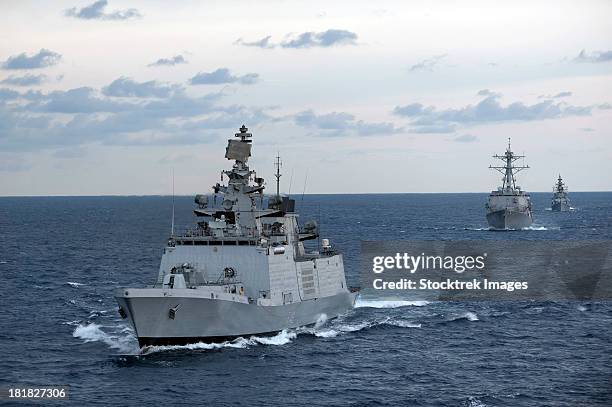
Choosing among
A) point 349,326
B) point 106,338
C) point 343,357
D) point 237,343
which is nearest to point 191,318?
point 237,343

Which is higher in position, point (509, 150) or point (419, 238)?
point (509, 150)

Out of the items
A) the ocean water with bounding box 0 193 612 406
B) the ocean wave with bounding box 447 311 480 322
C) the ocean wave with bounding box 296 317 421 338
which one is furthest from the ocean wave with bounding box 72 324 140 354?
the ocean wave with bounding box 447 311 480 322

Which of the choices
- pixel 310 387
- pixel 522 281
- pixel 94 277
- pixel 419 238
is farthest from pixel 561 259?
pixel 310 387

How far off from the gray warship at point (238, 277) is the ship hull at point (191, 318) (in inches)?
1.9

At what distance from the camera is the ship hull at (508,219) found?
482ft

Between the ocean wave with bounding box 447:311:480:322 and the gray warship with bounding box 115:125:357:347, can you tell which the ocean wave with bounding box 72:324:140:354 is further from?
the ocean wave with bounding box 447:311:480:322

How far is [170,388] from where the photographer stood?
35281mm

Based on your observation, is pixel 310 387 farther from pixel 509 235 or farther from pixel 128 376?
pixel 509 235

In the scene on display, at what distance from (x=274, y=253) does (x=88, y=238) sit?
82778mm

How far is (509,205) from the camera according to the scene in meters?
150

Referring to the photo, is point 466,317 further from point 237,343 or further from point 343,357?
point 237,343

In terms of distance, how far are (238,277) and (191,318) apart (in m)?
4.88

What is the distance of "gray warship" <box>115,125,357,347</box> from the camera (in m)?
41.2

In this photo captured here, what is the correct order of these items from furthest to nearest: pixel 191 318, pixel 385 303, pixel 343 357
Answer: pixel 385 303
pixel 343 357
pixel 191 318
